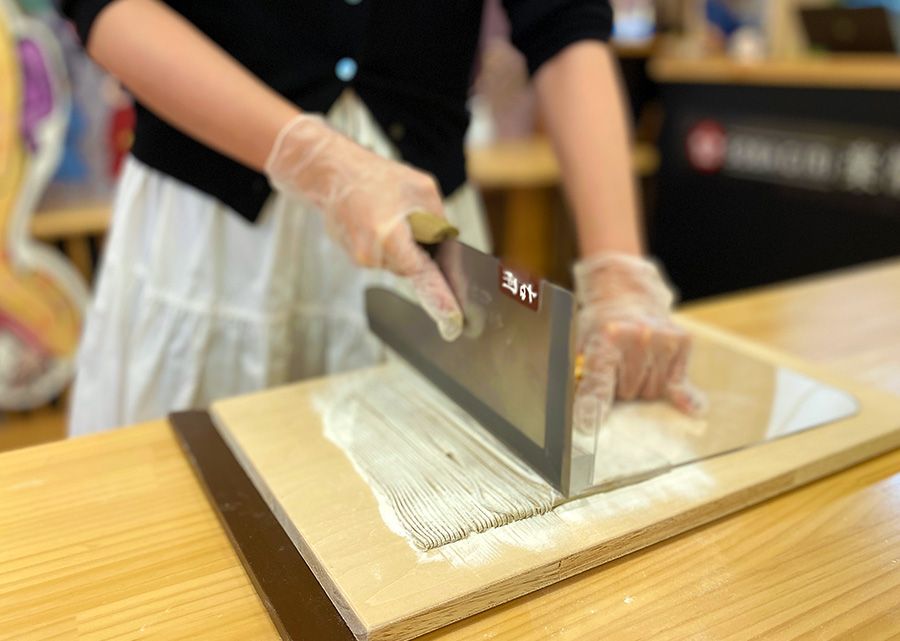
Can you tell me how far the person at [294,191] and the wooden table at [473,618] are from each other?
186 millimetres

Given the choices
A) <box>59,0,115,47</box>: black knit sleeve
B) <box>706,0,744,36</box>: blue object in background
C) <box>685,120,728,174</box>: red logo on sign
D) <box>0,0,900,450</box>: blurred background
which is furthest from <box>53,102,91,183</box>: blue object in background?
<box>706,0,744,36</box>: blue object in background

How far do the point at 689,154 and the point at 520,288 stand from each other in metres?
2.47

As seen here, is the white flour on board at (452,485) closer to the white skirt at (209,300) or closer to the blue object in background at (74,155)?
the white skirt at (209,300)

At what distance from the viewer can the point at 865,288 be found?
3.53 ft

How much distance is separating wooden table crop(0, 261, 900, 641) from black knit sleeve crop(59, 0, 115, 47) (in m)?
0.39

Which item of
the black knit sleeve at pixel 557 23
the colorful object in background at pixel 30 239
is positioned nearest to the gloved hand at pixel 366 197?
the black knit sleeve at pixel 557 23

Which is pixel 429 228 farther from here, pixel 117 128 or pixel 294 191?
pixel 117 128

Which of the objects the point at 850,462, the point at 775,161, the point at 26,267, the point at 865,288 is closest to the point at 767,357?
the point at 850,462

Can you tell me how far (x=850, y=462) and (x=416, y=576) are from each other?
384 millimetres

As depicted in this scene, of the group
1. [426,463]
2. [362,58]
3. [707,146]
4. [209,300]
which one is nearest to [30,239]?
[209,300]

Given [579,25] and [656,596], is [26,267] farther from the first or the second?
[656,596]

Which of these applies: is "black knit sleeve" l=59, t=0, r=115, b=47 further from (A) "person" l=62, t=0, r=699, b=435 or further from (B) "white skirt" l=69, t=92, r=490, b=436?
(B) "white skirt" l=69, t=92, r=490, b=436

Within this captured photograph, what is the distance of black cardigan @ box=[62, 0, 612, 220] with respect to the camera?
79cm

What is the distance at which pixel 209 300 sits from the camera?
0.87 metres
